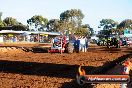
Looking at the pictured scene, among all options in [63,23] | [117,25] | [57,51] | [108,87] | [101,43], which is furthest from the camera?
[117,25]

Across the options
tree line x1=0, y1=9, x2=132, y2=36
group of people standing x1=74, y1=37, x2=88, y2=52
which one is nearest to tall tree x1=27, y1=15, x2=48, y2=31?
tree line x1=0, y1=9, x2=132, y2=36

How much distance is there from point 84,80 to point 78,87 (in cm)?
504

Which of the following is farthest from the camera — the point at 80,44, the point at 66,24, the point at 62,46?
the point at 66,24

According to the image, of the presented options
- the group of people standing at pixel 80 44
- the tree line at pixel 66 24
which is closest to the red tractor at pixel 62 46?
the group of people standing at pixel 80 44

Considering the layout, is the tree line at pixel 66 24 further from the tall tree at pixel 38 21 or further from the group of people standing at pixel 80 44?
the group of people standing at pixel 80 44

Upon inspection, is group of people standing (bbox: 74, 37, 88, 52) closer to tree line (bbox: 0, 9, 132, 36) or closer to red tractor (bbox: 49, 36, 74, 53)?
red tractor (bbox: 49, 36, 74, 53)

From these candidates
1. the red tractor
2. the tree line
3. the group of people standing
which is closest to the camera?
the red tractor

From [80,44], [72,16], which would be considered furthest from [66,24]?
[80,44]

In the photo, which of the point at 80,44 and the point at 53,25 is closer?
the point at 80,44

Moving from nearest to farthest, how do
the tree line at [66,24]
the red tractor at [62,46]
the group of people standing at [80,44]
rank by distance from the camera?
the red tractor at [62,46] < the group of people standing at [80,44] < the tree line at [66,24]

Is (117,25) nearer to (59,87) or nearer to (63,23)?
(63,23)

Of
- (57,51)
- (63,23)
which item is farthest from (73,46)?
(63,23)

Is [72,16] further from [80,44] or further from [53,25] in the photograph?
[80,44]

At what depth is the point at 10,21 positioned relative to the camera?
436 feet
